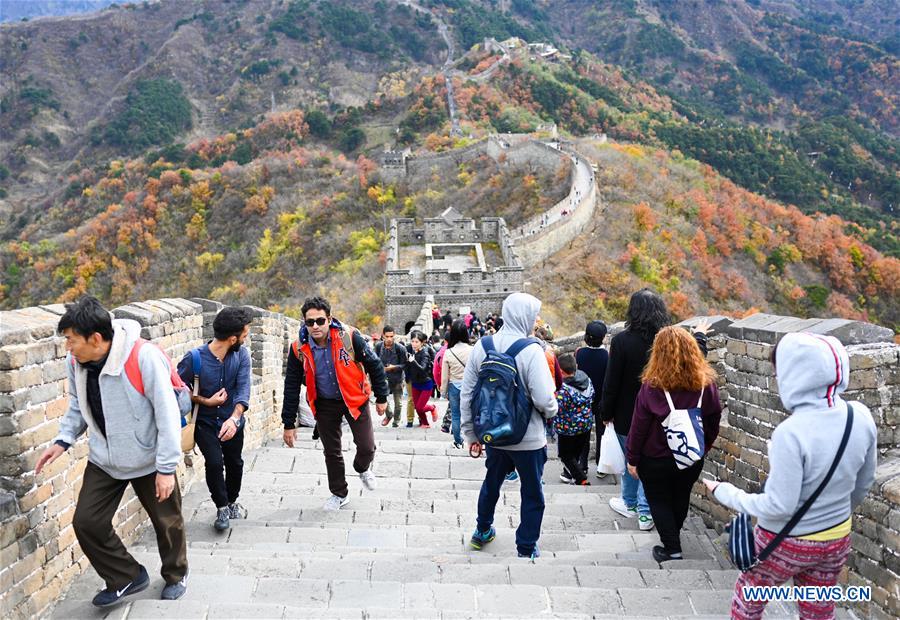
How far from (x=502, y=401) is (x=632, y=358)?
48.8 inches

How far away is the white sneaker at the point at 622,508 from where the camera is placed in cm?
528

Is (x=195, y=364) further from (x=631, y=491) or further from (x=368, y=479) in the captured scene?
(x=631, y=491)

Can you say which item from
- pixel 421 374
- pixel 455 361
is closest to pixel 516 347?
pixel 455 361

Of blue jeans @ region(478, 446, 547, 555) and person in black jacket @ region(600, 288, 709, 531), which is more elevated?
person in black jacket @ region(600, 288, 709, 531)

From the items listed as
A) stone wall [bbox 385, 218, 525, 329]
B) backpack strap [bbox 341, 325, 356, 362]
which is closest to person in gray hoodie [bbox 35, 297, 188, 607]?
backpack strap [bbox 341, 325, 356, 362]

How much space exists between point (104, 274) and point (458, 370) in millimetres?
41373

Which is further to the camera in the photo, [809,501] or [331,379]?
[331,379]

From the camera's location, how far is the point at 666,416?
13.2 feet

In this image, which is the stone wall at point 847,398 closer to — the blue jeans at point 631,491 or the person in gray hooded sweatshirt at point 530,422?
the blue jeans at point 631,491

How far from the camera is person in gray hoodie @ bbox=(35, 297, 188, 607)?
3234 millimetres

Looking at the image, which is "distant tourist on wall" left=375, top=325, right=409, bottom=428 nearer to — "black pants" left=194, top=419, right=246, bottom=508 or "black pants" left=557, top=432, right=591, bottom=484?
"black pants" left=557, top=432, right=591, bottom=484

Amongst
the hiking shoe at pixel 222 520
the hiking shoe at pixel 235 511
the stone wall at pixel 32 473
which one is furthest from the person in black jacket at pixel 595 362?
the stone wall at pixel 32 473

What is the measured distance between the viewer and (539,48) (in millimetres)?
76875

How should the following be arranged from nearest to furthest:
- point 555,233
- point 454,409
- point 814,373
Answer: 1. point 814,373
2. point 454,409
3. point 555,233
